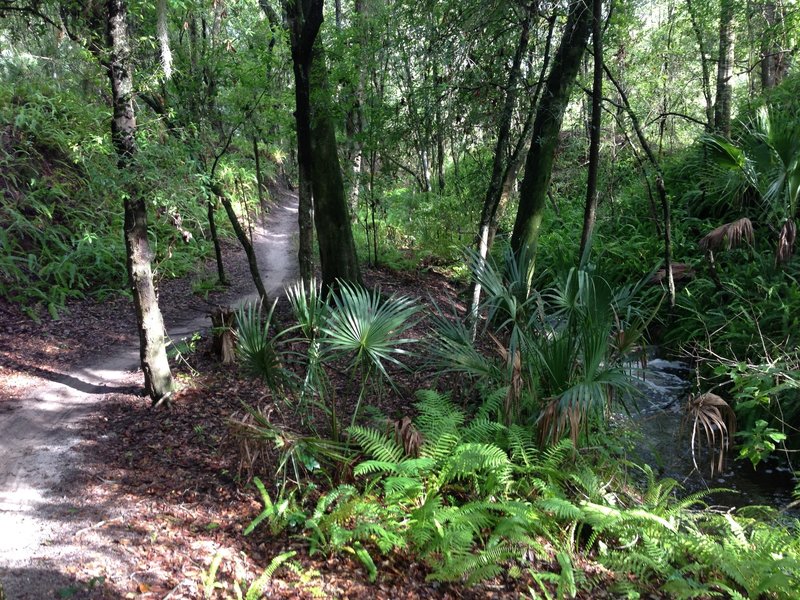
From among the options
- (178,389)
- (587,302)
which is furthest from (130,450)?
(587,302)

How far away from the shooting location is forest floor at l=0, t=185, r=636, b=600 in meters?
3.82

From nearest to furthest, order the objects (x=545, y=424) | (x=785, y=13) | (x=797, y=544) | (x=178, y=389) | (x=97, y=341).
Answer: (x=797, y=544), (x=545, y=424), (x=178, y=389), (x=97, y=341), (x=785, y=13)

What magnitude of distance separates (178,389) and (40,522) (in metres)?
2.66

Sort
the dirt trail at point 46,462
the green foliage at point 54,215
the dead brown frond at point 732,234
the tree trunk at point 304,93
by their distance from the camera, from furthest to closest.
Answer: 1. the green foliage at point 54,215
2. the tree trunk at point 304,93
3. the dead brown frond at point 732,234
4. the dirt trail at point 46,462

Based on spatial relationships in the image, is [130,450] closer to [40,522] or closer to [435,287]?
[40,522]

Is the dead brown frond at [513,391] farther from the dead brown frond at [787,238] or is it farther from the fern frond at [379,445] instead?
the dead brown frond at [787,238]

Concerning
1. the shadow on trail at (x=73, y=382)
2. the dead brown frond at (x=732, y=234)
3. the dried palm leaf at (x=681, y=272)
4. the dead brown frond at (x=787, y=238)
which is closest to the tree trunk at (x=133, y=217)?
the shadow on trail at (x=73, y=382)

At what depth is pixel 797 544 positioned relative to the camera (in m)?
4.66

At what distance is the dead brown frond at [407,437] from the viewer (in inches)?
206

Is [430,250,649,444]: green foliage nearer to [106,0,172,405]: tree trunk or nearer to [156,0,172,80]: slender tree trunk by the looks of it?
[106,0,172,405]: tree trunk

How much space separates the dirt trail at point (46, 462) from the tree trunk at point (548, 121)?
590 centimetres

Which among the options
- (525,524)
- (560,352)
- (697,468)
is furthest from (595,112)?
(525,524)

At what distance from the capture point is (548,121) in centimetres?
857

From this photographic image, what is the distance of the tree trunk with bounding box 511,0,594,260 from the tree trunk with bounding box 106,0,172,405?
4877 mm
